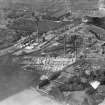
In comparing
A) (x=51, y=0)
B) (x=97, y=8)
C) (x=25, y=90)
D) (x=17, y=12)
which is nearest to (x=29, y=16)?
(x=17, y=12)

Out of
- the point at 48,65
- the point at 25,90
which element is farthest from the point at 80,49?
the point at 25,90

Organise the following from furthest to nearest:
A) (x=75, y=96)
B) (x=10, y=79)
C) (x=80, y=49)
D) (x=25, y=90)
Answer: (x=80, y=49), (x=10, y=79), (x=25, y=90), (x=75, y=96)

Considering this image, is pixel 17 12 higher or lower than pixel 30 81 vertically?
higher

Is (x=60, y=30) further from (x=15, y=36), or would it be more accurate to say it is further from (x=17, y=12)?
(x=17, y=12)

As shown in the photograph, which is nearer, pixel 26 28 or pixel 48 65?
pixel 48 65

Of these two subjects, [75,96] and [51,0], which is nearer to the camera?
[75,96]

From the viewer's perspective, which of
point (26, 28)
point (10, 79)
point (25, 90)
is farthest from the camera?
point (26, 28)

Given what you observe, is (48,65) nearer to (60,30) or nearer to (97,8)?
(60,30)


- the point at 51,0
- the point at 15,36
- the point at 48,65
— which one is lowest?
the point at 48,65

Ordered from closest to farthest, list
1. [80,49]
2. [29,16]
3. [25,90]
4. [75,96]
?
[75,96], [25,90], [80,49], [29,16]
